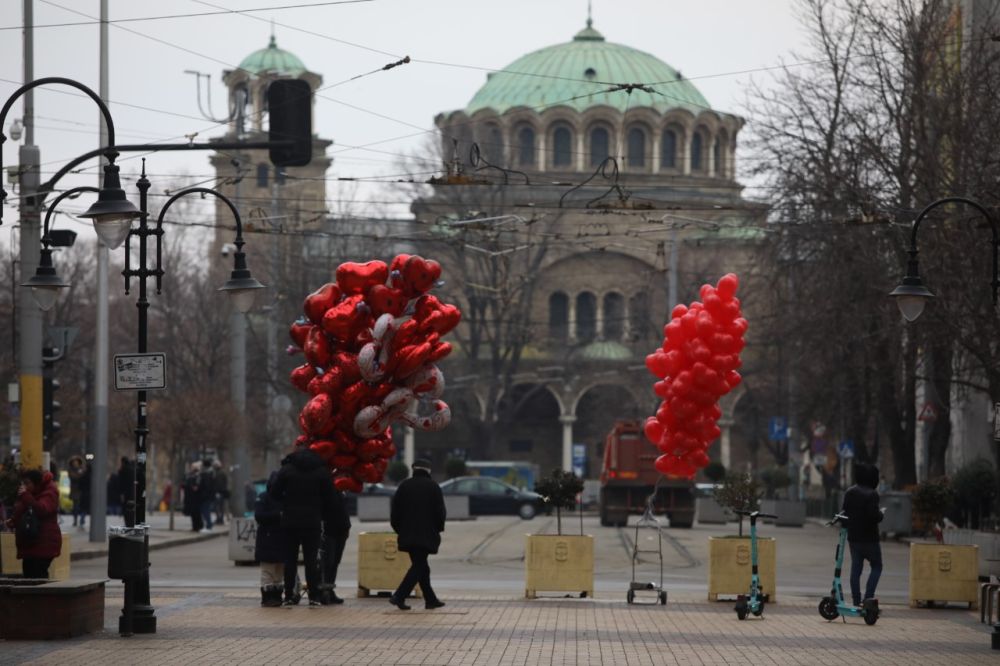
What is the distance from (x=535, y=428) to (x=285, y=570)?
71.8 m

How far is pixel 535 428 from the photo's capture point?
3632 inches

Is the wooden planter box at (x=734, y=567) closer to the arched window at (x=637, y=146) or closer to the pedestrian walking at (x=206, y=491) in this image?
the pedestrian walking at (x=206, y=491)

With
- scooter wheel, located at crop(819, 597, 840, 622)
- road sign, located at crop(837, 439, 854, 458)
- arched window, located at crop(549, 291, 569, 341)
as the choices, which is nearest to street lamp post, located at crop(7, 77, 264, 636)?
scooter wheel, located at crop(819, 597, 840, 622)

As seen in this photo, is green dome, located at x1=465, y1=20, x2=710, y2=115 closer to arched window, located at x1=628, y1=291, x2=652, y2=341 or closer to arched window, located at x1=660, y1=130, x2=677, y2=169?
arched window, located at x1=660, y1=130, x2=677, y2=169

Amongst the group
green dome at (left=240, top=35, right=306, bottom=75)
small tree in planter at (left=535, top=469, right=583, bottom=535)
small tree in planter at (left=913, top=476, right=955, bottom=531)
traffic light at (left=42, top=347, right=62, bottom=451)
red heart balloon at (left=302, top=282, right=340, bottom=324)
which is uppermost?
green dome at (left=240, top=35, right=306, bottom=75)

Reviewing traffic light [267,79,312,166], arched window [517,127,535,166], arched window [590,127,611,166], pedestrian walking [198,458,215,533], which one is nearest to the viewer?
traffic light [267,79,312,166]

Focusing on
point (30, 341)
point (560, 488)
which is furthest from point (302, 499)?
point (30, 341)

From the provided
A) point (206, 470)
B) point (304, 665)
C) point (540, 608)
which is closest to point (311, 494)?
point (540, 608)

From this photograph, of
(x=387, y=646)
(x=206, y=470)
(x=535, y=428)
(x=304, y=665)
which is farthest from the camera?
(x=535, y=428)

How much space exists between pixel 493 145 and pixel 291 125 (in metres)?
60.1

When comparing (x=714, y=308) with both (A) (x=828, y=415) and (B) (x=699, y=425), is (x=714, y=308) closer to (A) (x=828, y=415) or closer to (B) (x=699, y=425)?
(B) (x=699, y=425)

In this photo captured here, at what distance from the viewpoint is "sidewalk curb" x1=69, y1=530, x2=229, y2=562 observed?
32062mm

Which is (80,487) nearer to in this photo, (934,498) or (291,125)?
(934,498)

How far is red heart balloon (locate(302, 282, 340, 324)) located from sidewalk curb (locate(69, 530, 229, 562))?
8178 millimetres
